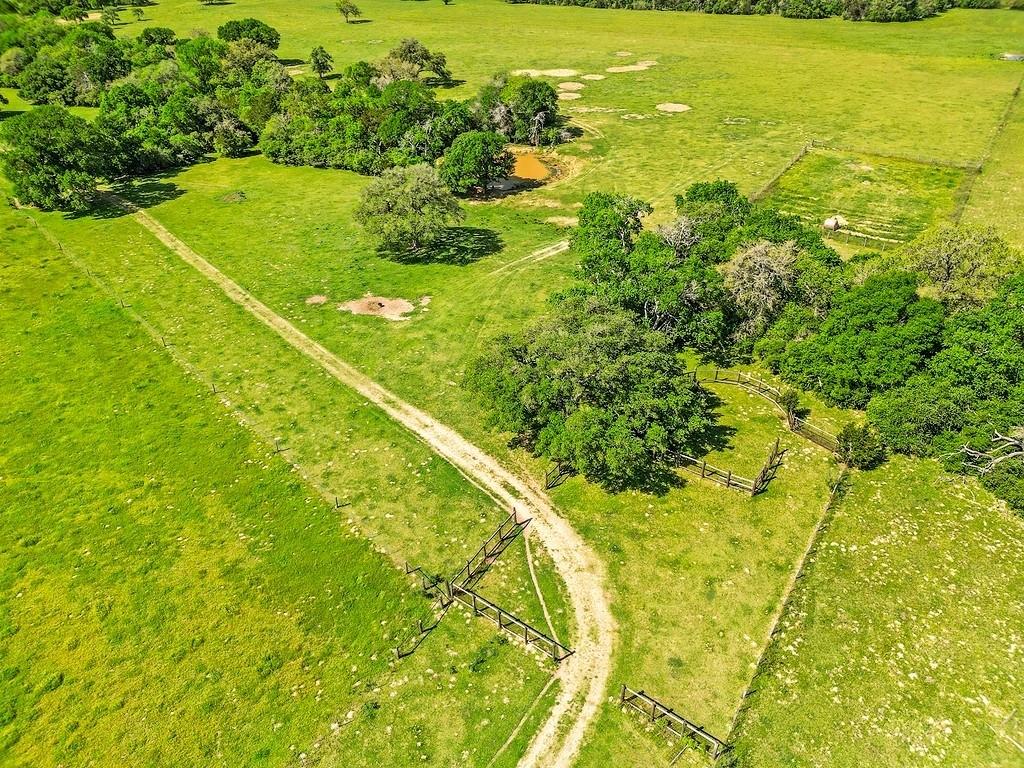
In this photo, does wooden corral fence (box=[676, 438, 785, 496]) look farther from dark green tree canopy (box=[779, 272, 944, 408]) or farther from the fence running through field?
the fence running through field

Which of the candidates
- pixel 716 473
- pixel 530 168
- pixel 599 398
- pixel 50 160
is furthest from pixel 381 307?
pixel 50 160

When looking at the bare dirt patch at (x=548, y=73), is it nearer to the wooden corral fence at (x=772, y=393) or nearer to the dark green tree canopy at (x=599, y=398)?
the wooden corral fence at (x=772, y=393)

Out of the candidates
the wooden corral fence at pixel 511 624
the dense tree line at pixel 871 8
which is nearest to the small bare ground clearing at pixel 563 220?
the wooden corral fence at pixel 511 624

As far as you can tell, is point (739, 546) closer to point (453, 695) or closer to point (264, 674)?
point (453, 695)

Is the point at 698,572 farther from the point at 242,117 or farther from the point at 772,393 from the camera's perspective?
the point at 242,117

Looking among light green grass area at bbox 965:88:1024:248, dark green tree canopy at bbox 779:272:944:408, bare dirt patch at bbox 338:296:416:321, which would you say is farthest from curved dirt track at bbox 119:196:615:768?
light green grass area at bbox 965:88:1024:248
